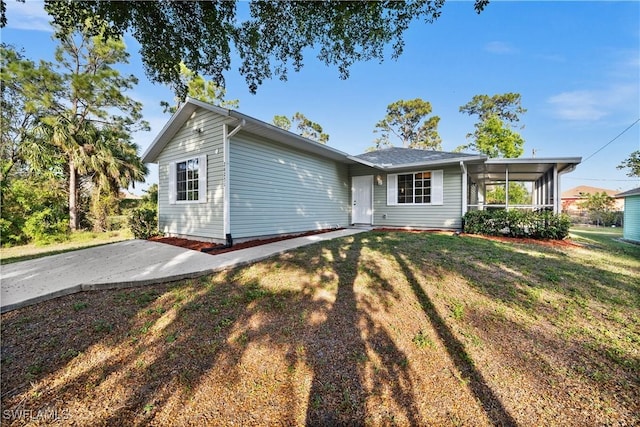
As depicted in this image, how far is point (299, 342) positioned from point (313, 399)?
66 centimetres

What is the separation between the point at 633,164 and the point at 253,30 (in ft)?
78.1

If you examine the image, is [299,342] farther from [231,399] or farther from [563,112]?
→ [563,112]

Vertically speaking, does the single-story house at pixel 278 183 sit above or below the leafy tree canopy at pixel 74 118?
below

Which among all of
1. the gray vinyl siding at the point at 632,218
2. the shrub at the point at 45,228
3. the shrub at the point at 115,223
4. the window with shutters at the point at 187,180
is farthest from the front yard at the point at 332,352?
the shrub at the point at 115,223

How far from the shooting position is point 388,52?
199 inches

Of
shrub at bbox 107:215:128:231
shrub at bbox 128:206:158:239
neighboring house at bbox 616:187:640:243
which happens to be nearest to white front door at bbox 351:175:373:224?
shrub at bbox 128:206:158:239

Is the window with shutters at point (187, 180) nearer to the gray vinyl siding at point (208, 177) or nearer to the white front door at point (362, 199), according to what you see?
the gray vinyl siding at point (208, 177)

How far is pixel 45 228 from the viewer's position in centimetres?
923

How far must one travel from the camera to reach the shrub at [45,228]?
8922 mm

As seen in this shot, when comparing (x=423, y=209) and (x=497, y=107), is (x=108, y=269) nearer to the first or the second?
(x=423, y=209)

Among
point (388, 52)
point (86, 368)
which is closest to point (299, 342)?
point (86, 368)

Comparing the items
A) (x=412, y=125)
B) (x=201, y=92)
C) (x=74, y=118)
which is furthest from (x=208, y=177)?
(x=412, y=125)

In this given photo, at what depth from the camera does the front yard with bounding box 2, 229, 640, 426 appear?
185 centimetres

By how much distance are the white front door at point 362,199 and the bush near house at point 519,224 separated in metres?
3.61
